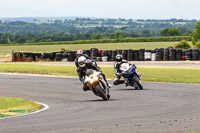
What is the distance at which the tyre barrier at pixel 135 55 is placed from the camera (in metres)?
40.9

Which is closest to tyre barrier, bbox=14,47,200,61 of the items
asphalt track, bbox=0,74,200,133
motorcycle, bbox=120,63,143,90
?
asphalt track, bbox=0,74,200,133

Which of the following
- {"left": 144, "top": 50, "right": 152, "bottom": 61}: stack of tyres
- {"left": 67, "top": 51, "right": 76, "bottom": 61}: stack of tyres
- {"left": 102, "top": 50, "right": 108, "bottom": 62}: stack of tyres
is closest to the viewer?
{"left": 144, "top": 50, "right": 152, "bottom": 61}: stack of tyres

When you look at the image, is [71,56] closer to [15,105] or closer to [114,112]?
[15,105]

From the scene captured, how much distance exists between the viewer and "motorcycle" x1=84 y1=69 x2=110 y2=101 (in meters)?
15.5

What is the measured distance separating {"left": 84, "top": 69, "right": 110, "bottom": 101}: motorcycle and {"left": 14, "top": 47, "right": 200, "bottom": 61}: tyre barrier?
2576 centimetres

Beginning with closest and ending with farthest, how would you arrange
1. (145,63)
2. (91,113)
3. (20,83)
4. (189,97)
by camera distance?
1. (91,113)
2. (189,97)
3. (20,83)
4. (145,63)

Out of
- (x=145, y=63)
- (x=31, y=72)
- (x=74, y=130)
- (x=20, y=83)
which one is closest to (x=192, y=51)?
(x=145, y=63)

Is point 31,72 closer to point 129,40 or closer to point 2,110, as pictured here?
point 2,110

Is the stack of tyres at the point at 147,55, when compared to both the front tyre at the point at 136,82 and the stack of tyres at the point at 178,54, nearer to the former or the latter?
the stack of tyres at the point at 178,54

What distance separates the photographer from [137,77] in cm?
1900

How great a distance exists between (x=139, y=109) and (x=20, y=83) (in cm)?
1218

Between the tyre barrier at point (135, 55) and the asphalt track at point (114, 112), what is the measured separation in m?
20.8

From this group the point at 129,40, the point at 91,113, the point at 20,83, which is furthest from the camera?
the point at 129,40

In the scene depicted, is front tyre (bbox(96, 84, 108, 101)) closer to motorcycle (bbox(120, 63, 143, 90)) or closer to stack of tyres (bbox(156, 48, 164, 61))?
motorcycle (bbox(120, 63, 143, 90))
